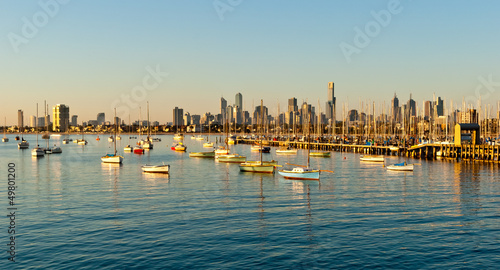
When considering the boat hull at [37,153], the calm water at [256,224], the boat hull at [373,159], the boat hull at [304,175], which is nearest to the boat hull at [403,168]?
the calm water at [256,224]

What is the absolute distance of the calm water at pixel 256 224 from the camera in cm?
3114

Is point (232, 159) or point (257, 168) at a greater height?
point (257, 168)

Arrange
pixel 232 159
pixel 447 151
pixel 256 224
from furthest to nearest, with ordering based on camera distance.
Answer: pixel 447 151 → pixel 232 159 → pixel 256 224

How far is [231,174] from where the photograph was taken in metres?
85.9

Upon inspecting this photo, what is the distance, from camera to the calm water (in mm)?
31141

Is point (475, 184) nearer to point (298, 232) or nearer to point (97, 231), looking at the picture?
point (298, 232)

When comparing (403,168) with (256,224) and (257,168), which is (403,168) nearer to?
(257,168)

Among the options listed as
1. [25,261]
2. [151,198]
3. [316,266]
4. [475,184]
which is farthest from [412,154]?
[25,261]

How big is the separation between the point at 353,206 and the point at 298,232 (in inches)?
570

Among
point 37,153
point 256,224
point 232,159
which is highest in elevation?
point 37,153

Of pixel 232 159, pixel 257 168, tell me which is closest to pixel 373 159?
pixel 232 159

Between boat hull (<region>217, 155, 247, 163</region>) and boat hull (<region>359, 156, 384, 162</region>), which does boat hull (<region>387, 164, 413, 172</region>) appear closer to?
boat hull (<region>359, 156, 384, 162</region>)

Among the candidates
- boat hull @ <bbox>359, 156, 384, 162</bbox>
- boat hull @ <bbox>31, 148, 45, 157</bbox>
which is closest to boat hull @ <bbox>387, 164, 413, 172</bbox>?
boat hull @ <bbox>359, 156, 384, 162</bbox>

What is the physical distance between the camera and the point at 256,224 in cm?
4134
